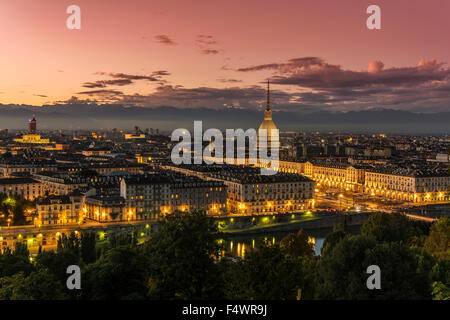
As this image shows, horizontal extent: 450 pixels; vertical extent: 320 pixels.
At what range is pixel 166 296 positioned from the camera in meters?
10.9

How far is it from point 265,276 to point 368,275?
308cm

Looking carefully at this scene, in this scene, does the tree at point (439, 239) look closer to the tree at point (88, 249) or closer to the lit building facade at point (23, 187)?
the tree at point (88, 249)

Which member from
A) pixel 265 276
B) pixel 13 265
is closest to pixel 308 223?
pixel 13 265

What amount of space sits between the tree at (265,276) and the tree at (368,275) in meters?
1.73

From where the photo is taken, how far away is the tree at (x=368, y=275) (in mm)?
12484

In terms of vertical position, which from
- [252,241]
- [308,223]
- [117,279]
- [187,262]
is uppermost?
[187,262]

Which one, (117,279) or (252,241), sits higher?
(117,279)

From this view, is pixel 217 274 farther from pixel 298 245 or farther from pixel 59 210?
pixel 59 210

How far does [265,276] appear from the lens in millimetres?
11273

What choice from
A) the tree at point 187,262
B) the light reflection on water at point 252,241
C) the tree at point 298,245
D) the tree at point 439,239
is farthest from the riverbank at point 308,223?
the tree at point 187,262

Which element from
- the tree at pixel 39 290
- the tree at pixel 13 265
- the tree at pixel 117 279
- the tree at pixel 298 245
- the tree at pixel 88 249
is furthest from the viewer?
the tree at pixel 298 245

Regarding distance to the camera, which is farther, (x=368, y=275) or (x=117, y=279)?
(x=117, y=279)
